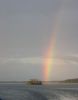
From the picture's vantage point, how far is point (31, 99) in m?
77.1

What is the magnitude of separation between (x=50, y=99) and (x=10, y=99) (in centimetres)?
1065

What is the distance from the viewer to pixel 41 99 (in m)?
79.3

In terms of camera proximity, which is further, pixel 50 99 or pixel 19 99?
pixel 50 99

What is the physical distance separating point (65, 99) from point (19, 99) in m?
11.6

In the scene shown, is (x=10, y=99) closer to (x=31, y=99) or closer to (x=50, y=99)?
(x=31, y=99)

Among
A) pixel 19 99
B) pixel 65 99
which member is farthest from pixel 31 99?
pixel 65 99

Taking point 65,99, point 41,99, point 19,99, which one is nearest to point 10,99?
point 19,99

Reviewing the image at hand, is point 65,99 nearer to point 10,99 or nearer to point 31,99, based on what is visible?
point 31,99

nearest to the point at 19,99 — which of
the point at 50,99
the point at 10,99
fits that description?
the point at 10,99

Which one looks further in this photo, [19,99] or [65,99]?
[65,99]

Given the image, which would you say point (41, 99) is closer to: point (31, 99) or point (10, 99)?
point (31, 99)

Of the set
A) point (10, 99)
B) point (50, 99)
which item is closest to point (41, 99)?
point (50, 99)

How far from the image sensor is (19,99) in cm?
7575

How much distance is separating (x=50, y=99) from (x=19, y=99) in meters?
8.51
